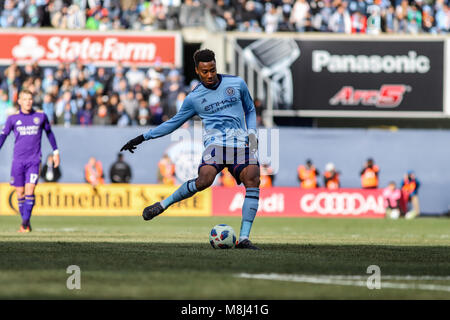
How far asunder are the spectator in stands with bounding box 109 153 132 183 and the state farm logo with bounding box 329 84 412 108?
8.55m

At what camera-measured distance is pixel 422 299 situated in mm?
6578

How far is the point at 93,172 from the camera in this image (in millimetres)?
29719

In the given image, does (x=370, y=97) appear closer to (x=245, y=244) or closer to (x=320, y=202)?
(x=320, y=202)

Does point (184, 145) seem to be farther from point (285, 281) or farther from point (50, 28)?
point (285, 281)

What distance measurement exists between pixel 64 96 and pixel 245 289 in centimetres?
2319

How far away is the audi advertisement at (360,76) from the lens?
33.9m

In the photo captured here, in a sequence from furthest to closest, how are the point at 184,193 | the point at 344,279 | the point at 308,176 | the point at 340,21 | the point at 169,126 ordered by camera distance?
the point at 340,21, the point at 308,176, the point at 169,126, the point at 184,193, the point at 344,279

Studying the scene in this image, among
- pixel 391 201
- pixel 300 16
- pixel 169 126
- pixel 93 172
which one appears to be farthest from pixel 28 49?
pixel 169 126

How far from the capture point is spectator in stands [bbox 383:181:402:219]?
96.4 ft

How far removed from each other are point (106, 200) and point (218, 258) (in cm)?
1882

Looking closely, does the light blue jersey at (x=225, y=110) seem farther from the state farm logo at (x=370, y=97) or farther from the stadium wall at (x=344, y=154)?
the state farm logo at (x=370, y=97)

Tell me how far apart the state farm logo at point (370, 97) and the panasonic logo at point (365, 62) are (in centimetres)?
66

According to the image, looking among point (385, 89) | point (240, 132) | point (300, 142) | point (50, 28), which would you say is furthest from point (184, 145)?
point (240, 132)

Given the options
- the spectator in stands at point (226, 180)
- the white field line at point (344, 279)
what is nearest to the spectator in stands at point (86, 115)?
the spectator in stands at point (226, 180)
